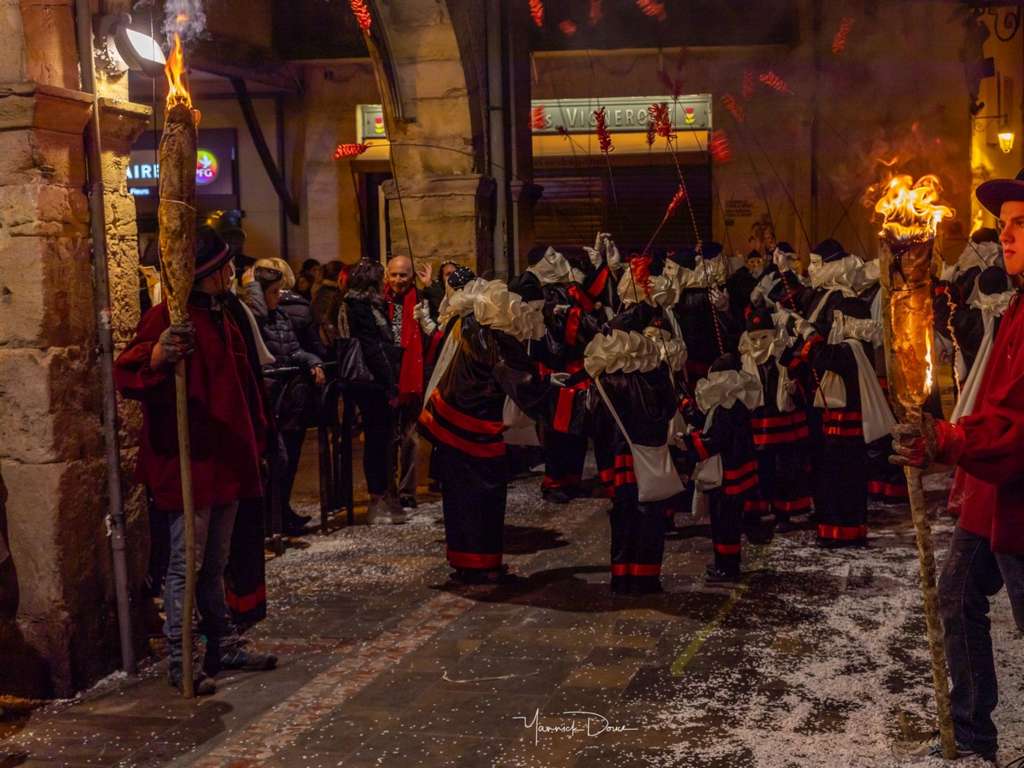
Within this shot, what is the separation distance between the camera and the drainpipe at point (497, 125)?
42.5ft

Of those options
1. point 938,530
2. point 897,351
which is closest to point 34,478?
point 897,351

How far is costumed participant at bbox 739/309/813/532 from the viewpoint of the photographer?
8883 millimetres

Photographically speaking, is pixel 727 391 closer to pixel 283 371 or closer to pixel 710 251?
pixel 283 371

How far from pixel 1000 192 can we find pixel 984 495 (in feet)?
3.20

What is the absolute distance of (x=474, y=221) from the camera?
1214 cm

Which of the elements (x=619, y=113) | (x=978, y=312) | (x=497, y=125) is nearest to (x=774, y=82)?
(x=619, y=113)

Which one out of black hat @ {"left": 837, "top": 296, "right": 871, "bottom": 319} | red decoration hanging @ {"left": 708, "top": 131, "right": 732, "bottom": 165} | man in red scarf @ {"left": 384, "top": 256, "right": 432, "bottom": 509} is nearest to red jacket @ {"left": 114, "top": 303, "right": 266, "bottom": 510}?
man in red scarf @ {"left": 384, "top": 256, "right": 432, "bottom": 509}

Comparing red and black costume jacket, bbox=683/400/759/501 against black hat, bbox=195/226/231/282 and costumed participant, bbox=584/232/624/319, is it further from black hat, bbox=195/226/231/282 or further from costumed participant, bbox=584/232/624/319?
black hat, bbox=195/226/231/282

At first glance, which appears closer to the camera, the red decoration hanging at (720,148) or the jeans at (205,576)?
the jeans at (205,576)

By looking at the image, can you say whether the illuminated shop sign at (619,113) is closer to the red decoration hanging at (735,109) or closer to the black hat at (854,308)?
the red decoration hanging at (735,109)

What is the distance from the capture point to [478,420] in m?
7.68

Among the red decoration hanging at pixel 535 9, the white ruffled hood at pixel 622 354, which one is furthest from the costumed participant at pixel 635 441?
the red decoration hanging at pixel 535 9

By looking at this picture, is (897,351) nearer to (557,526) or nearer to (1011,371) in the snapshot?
(1011,371)

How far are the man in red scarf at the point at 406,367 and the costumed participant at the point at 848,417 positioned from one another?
286 centimetres
